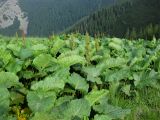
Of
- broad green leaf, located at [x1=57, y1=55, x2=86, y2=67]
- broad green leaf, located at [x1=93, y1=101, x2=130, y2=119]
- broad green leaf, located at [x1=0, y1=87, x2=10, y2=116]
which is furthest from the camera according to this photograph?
broad green leaf, located at [x1=57, y1=55, x2=86, y2=67]

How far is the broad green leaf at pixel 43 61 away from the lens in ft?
17.6

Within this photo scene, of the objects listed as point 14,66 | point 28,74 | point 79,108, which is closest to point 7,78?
point 14,66

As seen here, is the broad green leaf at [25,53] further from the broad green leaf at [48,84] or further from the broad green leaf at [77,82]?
the broad green leaf at [48,84]

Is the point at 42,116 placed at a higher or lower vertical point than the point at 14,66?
lower

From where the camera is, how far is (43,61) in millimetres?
5441

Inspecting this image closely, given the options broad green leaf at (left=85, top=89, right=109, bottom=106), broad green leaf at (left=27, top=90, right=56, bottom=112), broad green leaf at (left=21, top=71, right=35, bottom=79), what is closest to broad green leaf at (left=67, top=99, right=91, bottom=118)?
broad green leaf at (left=27, top=90, right=56, bottom=112)

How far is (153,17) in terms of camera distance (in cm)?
19850

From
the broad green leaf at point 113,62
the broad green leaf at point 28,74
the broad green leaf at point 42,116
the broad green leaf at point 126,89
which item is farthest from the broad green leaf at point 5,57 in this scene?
the broad green leaf at point 42,116

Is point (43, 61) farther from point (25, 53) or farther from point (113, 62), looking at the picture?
point (113, 62)

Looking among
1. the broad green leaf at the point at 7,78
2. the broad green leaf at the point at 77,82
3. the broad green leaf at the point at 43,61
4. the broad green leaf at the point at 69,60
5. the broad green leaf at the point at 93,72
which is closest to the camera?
the broad green leaf at the point at 7,78

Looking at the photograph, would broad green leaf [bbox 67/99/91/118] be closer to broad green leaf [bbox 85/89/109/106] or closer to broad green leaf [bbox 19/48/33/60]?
broad green leaf [bbox 85/89/109/106]

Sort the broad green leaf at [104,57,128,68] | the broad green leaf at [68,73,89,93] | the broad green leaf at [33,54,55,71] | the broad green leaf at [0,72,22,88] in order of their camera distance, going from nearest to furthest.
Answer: the broad green leaf at [0,72,22,88] → the broad green leaf at [68,73,89,93] → the broad green leaf at [33,54,55,71] → the broad green leaf at [104,57,128,68]

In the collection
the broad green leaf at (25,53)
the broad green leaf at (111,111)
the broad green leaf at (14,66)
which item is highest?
the broad green leaf at (25,53)

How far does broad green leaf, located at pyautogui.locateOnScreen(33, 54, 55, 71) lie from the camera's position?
538 centimetres
